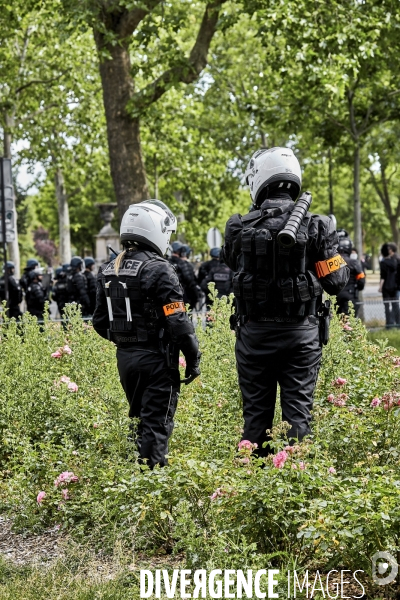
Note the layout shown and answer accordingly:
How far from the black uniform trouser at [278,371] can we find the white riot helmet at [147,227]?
0.84 m

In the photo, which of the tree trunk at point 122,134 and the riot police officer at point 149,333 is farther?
the tree trunk at point 122,134

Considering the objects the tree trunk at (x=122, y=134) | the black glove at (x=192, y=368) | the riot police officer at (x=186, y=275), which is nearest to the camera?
the black glove at (x=192, y=368)

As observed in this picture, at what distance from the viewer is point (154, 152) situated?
35.0 meters


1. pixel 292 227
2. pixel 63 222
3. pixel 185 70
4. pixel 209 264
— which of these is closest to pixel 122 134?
pixel 185 70

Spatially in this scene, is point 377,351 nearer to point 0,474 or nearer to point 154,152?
point 0,474

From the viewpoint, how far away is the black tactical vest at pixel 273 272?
5613 millimetres

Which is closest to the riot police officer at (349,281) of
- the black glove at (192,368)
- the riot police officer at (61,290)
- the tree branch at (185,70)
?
the tree branch at (185,70)

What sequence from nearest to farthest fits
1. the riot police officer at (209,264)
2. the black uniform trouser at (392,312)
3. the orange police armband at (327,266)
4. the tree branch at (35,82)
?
the orange police armband at (327,266)
the riot police officer at (209,264)
the black uniform trouser at (392,312)
the tree branch at (35,82)

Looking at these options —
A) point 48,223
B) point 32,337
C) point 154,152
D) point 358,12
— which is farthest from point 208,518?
point 48,223

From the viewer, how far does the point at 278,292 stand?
Result: 5.67m

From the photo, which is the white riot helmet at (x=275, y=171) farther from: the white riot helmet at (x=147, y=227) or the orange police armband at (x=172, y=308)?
the orange police armband at (x=172, y=308)

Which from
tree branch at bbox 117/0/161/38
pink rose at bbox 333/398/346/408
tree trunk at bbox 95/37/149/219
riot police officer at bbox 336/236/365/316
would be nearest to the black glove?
pink rose at bbox 333/398/346/408

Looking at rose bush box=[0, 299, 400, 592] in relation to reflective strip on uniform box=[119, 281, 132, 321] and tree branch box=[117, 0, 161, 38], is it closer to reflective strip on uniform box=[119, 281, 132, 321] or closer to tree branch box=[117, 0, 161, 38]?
reflective strip on uniform box=[119, 281, 132, 321]

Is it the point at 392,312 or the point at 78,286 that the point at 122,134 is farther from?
the point at 392,312
